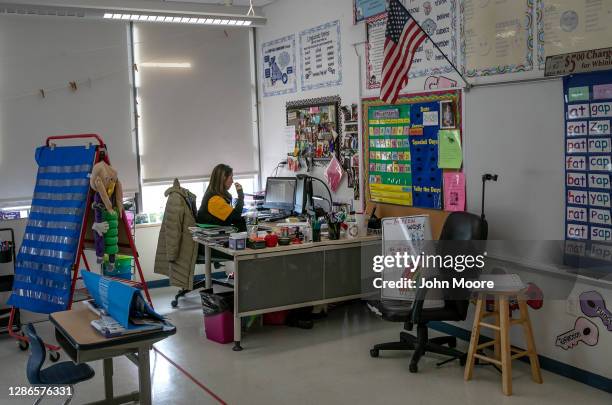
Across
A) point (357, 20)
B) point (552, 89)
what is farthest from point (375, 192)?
point (552, 89)

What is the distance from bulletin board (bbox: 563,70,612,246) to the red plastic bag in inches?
100

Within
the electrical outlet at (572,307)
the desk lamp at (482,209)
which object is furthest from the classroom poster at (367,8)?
the electrical outlet at (572,307)

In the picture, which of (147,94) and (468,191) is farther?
(147,94)

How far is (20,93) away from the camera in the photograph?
20.7ft

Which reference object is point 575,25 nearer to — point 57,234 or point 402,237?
point 402,237

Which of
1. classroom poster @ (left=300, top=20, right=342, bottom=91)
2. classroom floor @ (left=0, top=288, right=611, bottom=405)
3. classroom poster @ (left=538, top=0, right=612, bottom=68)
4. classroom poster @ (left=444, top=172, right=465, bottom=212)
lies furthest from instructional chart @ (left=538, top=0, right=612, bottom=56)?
classroom poster @ (left=300, top=20, right=342, bottom=91)

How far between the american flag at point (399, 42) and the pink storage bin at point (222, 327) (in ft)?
6.97

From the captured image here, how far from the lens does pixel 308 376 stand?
4453mm

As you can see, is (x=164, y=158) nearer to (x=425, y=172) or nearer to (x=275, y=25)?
(x=275, y=25)

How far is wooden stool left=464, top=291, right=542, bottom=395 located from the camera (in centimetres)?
405

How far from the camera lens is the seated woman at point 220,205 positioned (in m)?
5.70

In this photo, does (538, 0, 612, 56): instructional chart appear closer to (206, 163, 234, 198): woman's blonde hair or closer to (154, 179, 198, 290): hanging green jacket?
(206, 163, 234, 198): woman's blonde hair

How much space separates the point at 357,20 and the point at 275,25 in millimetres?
1547

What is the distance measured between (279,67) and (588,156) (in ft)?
13.2
